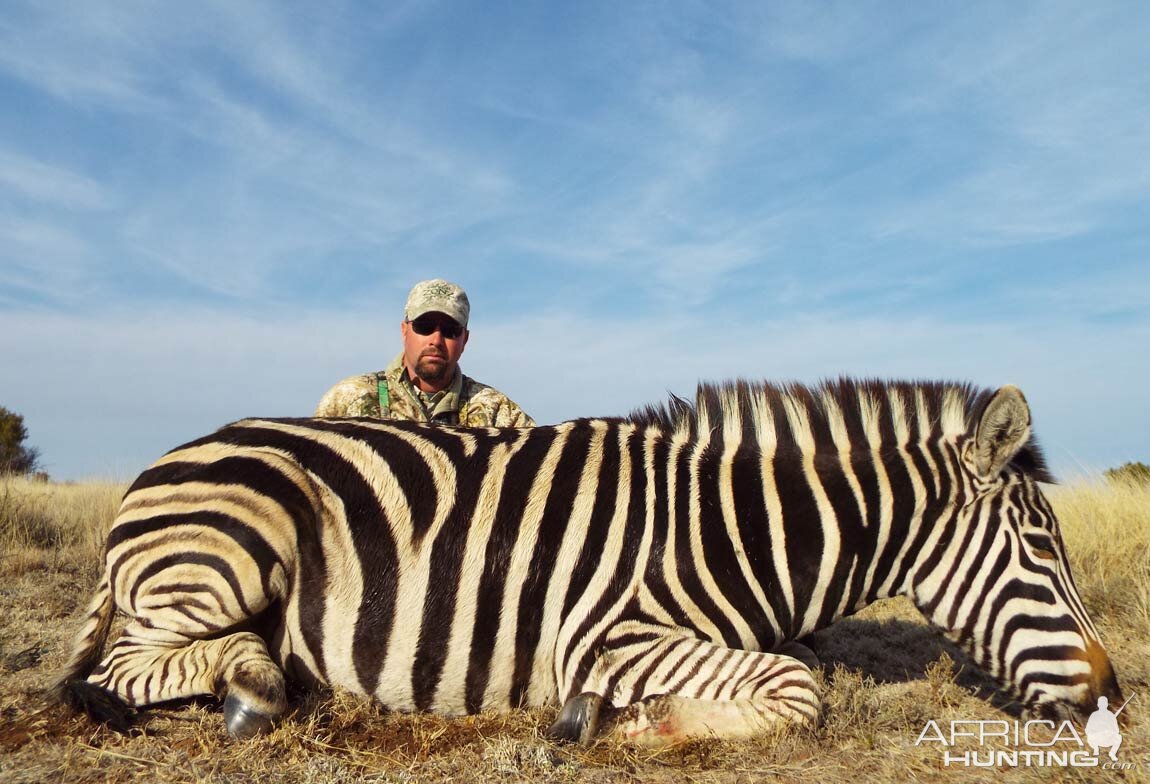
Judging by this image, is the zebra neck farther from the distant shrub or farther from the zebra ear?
the distant shrub

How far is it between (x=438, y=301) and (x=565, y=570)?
309 centimetres

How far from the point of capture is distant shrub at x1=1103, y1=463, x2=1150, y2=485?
9281 mm

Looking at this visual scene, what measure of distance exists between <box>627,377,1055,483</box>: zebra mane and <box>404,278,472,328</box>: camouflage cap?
2566 mm

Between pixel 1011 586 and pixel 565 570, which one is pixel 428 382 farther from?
pixel 1011 586

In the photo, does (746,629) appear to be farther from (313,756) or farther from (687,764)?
(313,756)

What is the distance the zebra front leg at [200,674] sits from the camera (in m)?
3.02

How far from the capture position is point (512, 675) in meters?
3.38

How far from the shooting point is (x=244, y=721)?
3.00 m

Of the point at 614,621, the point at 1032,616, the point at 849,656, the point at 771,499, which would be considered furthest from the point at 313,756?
the point at 849,656

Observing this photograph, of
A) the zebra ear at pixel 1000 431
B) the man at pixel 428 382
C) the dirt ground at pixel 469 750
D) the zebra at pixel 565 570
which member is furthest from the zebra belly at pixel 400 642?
the man at pixel 428 382

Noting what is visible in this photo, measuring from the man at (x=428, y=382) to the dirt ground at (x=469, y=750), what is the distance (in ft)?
9.16

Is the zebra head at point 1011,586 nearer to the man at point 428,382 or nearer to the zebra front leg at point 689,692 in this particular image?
the zebra front leg at point 689,692

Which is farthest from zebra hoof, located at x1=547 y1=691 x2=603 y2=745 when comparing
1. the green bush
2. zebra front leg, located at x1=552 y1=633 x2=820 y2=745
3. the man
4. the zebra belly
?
the green bush

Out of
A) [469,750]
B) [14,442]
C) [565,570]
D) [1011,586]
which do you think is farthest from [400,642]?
[14,442]
